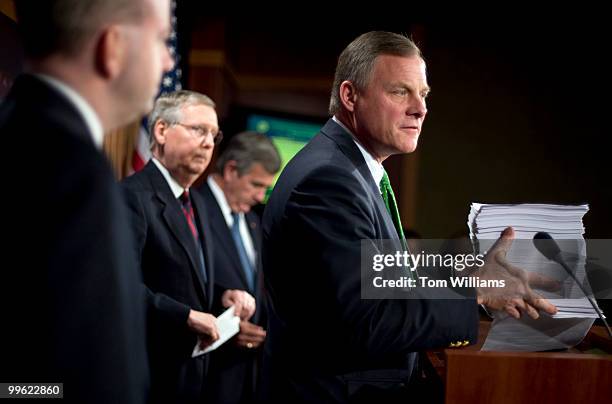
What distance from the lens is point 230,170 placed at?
3.25 metres

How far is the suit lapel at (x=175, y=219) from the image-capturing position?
7.14ft

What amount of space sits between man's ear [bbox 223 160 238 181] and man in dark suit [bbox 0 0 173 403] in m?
2.44

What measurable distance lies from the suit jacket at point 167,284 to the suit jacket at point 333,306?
0.70m

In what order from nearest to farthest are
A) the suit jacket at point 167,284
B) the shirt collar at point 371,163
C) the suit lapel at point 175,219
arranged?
the shirt collar at point 371,163 → the suit jacket at point 167,284 → the suit lapel at point 175,219

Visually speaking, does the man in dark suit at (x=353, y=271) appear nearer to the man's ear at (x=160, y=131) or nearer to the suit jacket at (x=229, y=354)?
the man's ear at (x=160, y=131)

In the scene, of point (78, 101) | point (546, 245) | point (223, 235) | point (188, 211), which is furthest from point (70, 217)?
point (223, 235)

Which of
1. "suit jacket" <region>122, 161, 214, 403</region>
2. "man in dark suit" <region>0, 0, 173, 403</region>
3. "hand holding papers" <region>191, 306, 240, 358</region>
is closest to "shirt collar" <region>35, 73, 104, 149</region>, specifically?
"man in dark suit" <region>0, 0, 173, 403</region>

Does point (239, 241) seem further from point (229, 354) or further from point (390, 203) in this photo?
point (390, 203)

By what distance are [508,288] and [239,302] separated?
1.37 m

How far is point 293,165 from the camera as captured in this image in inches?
58.4

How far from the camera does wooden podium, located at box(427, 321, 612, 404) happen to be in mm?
1243

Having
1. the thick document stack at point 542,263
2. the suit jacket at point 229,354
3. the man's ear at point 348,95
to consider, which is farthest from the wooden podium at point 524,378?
the suit jacket at point 229,354

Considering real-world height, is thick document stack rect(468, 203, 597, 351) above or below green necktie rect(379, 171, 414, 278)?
below

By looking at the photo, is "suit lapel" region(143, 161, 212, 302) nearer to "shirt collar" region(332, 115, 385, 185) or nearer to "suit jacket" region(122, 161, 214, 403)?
"suit jacket" region(122, 161, 214, 403)
